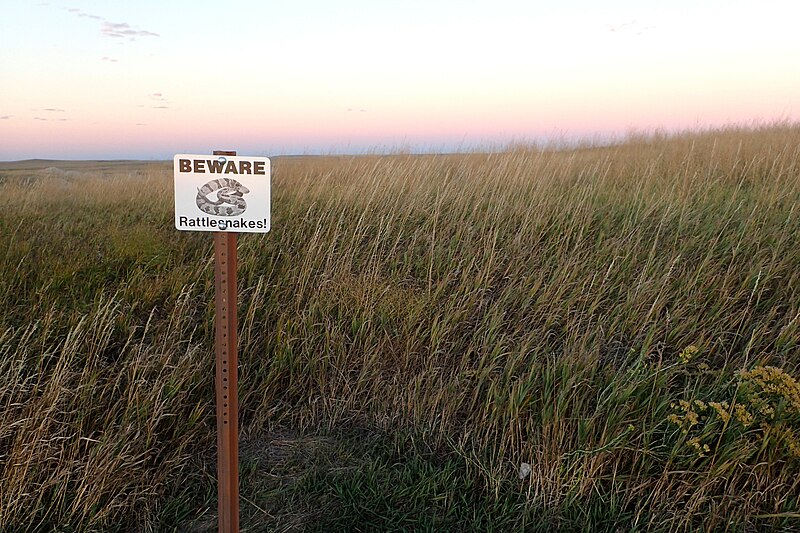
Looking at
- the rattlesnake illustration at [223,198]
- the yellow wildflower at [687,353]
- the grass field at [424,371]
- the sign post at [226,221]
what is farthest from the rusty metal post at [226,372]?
the yellow wildflower at [687,353]

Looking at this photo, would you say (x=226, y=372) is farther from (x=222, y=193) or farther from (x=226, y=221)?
(x=222, y=193)

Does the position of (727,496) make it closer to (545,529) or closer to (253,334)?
(545,529)

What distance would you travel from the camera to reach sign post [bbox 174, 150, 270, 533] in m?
2.30

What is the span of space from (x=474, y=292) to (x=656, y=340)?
1.14m

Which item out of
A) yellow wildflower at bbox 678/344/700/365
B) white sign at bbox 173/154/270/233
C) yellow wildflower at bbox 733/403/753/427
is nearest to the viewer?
white sign at bbox 173/154/270/233

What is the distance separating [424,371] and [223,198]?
1.56 m

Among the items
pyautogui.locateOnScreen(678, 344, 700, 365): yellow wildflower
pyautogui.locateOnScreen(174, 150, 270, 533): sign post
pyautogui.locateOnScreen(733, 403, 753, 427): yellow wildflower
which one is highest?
pyautogui.locateOnScreen(174, 150, 270, 533): sign post

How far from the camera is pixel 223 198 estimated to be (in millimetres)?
2332

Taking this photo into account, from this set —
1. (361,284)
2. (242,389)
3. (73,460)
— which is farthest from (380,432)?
(73,460)

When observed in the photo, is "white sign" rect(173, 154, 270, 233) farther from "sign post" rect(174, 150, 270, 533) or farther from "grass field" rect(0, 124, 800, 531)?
"grass field" rect(0, 124, 800, 531)

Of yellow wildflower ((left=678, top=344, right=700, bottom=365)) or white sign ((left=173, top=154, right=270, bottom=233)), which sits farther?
yellow wildflower ((left=678, top=344, right=700, bottom=365))

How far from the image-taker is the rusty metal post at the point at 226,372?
2.38 meters

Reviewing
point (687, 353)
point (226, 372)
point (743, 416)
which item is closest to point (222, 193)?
point (226, 372)

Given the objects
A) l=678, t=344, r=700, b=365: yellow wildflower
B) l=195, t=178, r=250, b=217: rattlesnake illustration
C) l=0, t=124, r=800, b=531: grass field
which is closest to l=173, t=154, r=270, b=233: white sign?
l=195, t=178, r=250, b=217: rattlesnake illustration
